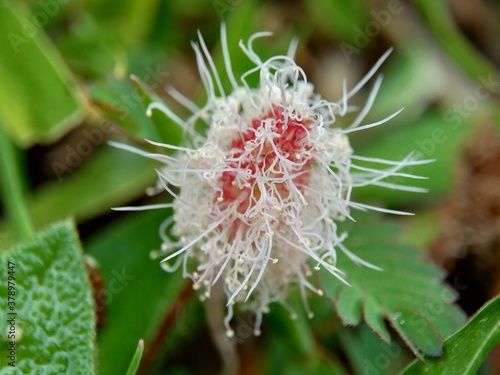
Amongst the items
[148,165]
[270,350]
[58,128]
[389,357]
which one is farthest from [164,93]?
[389,357]

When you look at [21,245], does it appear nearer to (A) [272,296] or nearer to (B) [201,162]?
(B) [201,162]

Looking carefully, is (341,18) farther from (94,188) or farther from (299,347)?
(299,347)

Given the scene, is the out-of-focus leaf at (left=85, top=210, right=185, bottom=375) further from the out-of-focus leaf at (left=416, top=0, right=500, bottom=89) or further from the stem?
the out-of-focus leaf at (left=416, top=0, right=500, bottom=89)

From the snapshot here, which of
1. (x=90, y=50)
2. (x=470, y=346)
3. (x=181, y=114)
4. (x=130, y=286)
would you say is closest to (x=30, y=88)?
(x=90, y=50)

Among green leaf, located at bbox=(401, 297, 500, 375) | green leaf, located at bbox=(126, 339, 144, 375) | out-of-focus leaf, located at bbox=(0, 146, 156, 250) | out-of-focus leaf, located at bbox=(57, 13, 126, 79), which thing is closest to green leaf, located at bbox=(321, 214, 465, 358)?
green leaf, located at bbox=(401, 297, 500, 375)

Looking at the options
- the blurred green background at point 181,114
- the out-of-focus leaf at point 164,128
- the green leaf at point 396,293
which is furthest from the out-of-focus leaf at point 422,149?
the out-of-focus leaf at point 164,128

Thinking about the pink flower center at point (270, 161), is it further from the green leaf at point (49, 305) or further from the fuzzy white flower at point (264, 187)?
the green leaf at point (49, 305)
